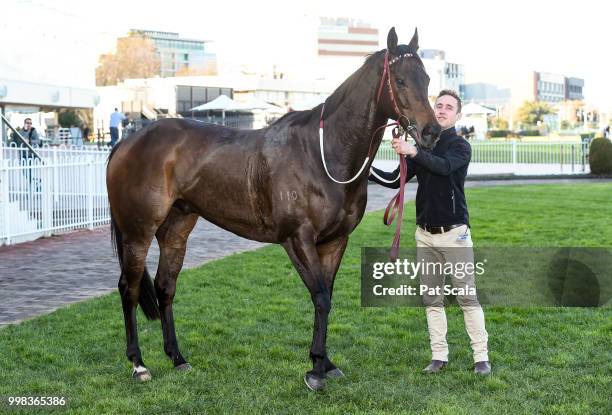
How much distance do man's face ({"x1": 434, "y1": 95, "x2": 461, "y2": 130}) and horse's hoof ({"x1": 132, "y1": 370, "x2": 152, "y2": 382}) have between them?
2604 millimetres

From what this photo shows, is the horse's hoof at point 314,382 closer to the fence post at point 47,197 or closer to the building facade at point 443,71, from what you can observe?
the fence post at point 47,197

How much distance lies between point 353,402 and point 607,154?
2181 cm

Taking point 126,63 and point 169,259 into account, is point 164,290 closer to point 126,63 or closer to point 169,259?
point 169,259

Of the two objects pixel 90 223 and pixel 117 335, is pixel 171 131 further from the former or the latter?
pixel 90 223

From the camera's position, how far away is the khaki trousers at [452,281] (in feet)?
16.6

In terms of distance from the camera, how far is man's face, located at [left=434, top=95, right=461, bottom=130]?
5066 mm

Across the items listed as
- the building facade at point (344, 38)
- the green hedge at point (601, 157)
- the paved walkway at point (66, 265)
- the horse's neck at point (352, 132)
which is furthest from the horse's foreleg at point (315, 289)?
the building facade at point (344, 38)

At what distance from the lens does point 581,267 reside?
8.45m

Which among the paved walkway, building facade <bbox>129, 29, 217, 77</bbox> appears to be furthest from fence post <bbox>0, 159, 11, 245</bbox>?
building facade <bbox>129, 29, 217, 77</bbox>

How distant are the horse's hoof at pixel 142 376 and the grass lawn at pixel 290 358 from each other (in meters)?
0.05

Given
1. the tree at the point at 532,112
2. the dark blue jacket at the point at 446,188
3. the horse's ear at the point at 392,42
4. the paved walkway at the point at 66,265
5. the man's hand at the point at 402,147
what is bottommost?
the paved walkway at the point at 66,265

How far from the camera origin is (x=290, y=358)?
18.0 feet

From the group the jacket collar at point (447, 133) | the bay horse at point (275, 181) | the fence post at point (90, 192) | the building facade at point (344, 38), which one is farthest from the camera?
the building facade at point (344, 38)

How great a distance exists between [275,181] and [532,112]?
319 ft
